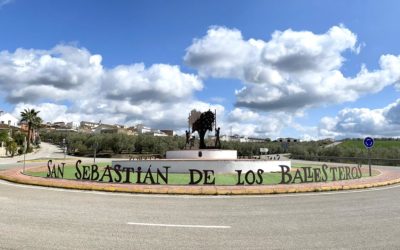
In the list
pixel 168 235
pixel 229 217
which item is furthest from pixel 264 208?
pixel 168 235

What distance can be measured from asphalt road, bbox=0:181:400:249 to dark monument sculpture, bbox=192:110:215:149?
26.5 meters

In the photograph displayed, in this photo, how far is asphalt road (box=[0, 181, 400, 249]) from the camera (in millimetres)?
7223

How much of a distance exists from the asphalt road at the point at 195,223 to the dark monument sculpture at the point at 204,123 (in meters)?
26.5

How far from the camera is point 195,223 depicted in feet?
30.4

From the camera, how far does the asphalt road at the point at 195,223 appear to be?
722 centimetres

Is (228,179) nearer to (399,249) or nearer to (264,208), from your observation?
(264,208)

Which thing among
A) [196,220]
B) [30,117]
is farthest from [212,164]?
[30,117]

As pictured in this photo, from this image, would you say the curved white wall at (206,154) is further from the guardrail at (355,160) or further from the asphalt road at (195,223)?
the asphalt road at (195,223)

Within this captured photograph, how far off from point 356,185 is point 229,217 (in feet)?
36.6

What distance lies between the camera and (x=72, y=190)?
54.6ft

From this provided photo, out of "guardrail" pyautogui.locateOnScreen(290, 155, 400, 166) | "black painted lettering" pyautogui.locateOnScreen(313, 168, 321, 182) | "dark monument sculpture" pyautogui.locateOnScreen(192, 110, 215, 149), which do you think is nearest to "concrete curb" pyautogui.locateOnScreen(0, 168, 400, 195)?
"black painted lettering" pyautogui.locateOnScreen(313, 168, 321, 182)

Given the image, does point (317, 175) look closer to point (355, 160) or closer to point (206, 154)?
point (206, 154)

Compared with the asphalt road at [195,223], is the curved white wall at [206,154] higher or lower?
higher

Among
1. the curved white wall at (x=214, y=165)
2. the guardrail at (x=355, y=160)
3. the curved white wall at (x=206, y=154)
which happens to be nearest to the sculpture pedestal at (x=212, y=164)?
the curved white wall at (x=214, y=165)
